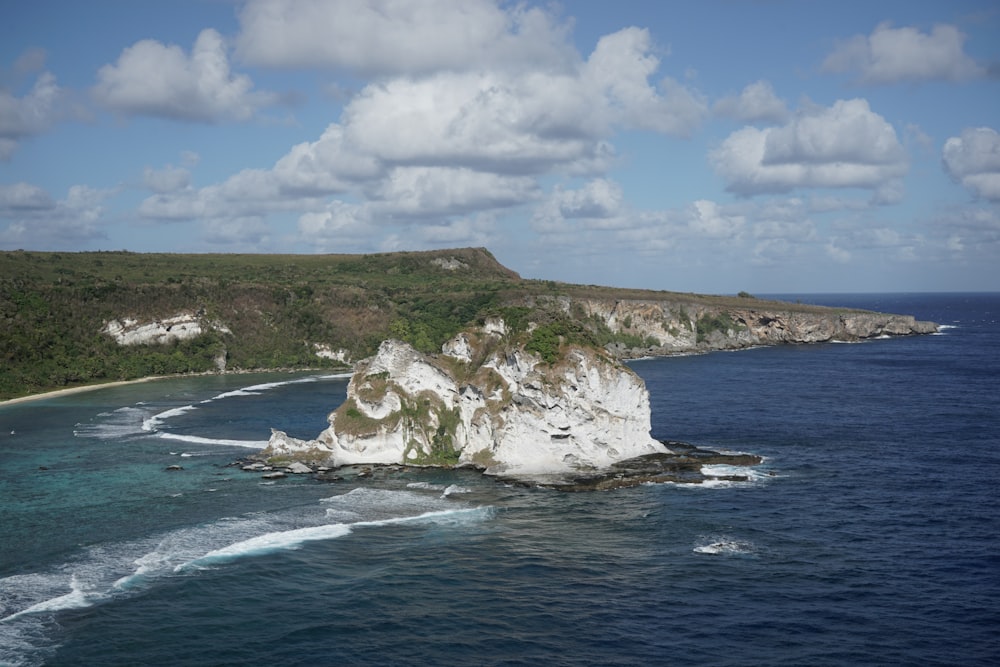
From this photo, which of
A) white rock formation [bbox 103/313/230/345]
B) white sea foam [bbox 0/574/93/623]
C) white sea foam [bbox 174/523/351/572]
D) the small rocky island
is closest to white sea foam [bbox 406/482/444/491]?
the small rocky island

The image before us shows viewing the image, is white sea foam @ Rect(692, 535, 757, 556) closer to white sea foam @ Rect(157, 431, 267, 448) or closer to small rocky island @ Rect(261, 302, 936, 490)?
small rocky island @ Rect(261, 302, 936, 490)

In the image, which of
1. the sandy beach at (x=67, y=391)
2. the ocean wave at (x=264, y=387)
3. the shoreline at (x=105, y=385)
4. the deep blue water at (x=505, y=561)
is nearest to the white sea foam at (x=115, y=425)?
the deep blue water at (x=505, y=561)

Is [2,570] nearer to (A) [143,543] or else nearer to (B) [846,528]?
(A) [143,543]

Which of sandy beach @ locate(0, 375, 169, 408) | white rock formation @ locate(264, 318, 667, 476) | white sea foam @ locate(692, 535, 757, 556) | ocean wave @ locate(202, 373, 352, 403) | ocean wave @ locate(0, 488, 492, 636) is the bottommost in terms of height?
ocean wave @ locate(0, 488, 492, 636)

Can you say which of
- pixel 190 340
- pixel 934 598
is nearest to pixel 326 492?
pixel 934 598

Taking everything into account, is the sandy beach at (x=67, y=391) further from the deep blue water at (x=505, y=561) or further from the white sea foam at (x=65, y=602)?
the white sea foam at (x=65, y=602)

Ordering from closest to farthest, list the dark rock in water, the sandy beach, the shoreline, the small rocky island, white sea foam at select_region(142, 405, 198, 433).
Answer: the dark rock in water < the small rocky island < white sea foam at select_region(142, 405, 198, 433) < the sandy beach < the shoreline

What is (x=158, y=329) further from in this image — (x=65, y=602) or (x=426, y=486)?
→ (x=65, y=602)
